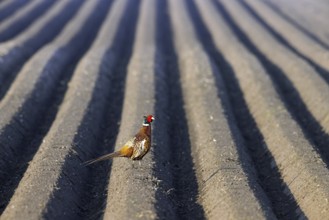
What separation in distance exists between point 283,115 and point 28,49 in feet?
26.5

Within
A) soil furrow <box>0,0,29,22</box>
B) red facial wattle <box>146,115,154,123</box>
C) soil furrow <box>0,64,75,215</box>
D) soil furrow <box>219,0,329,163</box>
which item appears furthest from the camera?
soil furrow <box>0,0,29,22</box>

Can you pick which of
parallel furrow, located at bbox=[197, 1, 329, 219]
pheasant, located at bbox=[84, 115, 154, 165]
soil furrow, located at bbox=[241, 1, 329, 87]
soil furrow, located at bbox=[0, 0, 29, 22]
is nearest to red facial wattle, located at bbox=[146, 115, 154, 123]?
pheasant, located at bbox=[84, 115, 154, 165]

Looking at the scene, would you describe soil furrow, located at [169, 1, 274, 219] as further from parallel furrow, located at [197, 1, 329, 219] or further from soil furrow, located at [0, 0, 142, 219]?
soil furrow, located at [0, 0, 142, 219]

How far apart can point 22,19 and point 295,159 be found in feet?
42.0

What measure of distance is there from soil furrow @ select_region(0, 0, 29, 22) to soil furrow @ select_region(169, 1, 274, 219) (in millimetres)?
8022

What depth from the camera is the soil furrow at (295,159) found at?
6.85m

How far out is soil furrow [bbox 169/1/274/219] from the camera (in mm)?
6595

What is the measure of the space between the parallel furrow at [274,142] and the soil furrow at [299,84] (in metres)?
0.43

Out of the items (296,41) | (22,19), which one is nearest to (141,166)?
(296,41)

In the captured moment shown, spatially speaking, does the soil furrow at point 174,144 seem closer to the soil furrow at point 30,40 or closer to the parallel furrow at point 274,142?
the parallel furrow at point 274,142

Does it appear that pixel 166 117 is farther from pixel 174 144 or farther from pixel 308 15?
pixel 308 15

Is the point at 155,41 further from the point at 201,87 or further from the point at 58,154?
the point at 58,154

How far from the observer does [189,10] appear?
20.8 m

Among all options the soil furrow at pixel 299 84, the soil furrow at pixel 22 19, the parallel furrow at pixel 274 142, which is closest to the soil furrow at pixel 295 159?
the parallel furrow at pixel 274 142
